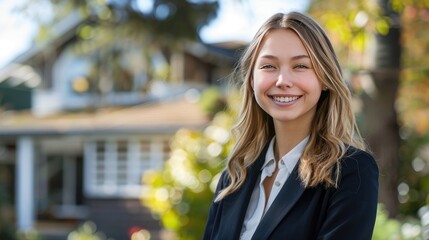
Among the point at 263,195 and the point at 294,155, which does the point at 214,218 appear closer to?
the point at 263,195

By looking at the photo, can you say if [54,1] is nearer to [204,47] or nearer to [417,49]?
[417,49]

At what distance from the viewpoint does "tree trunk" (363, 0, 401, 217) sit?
7.81 m

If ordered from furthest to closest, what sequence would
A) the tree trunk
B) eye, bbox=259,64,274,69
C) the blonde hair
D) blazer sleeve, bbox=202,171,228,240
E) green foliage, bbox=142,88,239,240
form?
1. green foliage, bbox=142,88,239,240
2. the tree trunk
3. blazer sleeve, bbox=202,171,228,240
4. eye, bbox=259,64,274,69
5. the blonde hair

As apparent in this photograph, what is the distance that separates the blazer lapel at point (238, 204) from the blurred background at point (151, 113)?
1.14 m

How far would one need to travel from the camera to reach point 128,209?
21953mm

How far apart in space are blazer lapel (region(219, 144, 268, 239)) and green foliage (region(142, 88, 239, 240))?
20.0 ft

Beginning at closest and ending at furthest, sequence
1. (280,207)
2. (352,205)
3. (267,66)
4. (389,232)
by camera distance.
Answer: (352,205)
(280,207)
(267,66)
(389,232)

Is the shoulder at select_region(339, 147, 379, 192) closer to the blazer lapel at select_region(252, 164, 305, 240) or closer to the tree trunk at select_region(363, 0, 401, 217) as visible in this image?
the blazer lapel at select_region(252, 164, 305, 240)

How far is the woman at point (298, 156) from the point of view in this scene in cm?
240

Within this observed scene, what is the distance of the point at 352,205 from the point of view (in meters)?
2.37

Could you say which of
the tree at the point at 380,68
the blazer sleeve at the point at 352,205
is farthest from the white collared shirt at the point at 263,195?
the tree at the point at 380,68

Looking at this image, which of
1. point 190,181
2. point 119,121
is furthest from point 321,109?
point 119,121

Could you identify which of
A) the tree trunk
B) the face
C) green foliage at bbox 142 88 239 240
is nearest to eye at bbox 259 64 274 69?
the face

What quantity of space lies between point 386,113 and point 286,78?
561cm
